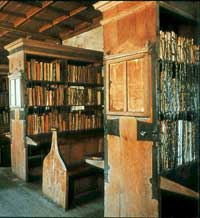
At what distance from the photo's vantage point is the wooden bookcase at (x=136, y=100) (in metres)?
2.14

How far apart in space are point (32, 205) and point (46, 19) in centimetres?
305

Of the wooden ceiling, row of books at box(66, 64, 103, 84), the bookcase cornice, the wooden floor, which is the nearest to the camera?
the wooden floor

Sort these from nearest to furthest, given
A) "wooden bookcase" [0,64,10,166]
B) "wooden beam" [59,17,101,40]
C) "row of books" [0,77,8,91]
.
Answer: "wooden beam" [59,17,101,40], "wooden bookcase" [0,64,10,166], "row of books" [0,77,8,91]

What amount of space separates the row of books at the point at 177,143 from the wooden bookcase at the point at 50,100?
1318 mm

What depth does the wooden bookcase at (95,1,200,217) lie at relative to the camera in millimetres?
2141

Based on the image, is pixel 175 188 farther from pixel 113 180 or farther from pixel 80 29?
pixel 80 29

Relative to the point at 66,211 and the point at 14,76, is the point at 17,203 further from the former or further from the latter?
the point at 14,76

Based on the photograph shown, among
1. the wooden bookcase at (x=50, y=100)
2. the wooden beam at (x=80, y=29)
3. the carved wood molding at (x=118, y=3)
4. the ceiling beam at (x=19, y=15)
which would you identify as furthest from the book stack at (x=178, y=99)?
the ceiling beam at (x=19, y=15)

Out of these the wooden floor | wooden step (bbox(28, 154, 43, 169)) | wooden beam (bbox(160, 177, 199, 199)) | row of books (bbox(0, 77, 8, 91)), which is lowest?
the wooden floor

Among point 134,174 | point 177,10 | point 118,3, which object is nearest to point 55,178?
point 134,174

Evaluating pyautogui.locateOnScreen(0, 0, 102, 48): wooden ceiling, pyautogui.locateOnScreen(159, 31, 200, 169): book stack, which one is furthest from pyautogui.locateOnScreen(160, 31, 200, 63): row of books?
pyautogui.locateOnScreen(0, 0, 102, 48): wooden ceiling

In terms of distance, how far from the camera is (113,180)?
249cm

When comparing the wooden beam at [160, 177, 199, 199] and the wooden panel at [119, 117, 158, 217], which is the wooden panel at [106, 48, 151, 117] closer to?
the wooden panel at [119, 117, 158, 217]

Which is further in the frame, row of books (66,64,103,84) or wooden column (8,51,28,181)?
row of books (66,64,103,84)
